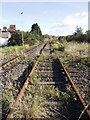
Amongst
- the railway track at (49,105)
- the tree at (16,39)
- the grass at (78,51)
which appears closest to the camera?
the railway track at (49,105)

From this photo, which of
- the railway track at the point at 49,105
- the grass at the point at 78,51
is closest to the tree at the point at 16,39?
the grass at the point at 78,51

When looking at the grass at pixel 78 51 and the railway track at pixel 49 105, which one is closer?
the railway track at pixel 49 105

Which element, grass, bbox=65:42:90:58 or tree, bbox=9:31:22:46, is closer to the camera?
grass, bbox=65:42:90:58

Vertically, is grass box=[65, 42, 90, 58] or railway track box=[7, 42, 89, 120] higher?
grass box=[65, 42, 90, 58]

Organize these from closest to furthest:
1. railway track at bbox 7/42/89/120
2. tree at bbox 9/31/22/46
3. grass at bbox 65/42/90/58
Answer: railway track at bbox 7/42/89/120 → grass at bbox 65/42/90/58 → tree at bbox 9/31/22/46

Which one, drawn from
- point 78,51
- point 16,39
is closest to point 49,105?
point 78,51

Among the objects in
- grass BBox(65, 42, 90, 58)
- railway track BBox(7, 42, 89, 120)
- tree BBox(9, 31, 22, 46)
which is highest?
tree BBox(9, 31, 22, 46)

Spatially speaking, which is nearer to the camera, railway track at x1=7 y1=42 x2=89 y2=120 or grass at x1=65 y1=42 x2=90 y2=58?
railway track at x1=7 y1=42 x2=89 y2=120

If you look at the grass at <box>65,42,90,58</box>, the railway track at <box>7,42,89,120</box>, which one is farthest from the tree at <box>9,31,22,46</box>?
the railway track at <box>7,42,89,120</box>

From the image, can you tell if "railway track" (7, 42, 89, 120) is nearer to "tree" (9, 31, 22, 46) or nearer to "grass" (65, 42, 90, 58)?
"grass" (65, 42, 90, 58)

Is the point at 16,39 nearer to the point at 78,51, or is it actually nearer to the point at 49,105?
the point at 78,51

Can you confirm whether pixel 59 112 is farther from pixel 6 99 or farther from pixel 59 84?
pixel 59 84

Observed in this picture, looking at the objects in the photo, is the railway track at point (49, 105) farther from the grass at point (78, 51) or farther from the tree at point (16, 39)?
the tree at point (16, 39)

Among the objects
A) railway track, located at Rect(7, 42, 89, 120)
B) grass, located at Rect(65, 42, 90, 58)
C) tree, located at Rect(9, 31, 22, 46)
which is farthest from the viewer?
tree, located at Rect(9, 31, 22, 46)
